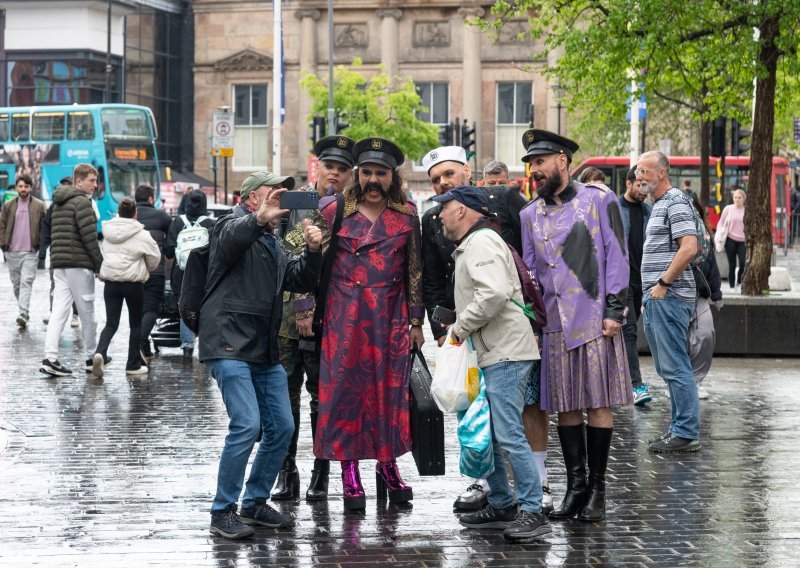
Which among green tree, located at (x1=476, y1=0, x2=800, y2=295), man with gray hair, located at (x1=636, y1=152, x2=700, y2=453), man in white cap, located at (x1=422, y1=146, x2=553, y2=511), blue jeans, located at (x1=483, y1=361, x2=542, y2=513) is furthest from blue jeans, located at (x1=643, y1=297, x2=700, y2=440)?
green tree, located at (x1=476, y1=0, x2=800, y2=295)

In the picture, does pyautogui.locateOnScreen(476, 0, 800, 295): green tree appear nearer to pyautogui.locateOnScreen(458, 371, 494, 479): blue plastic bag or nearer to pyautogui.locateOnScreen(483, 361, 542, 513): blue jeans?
pyautogui.locateOnScreen(483, 361, 542, 513): blue jeans

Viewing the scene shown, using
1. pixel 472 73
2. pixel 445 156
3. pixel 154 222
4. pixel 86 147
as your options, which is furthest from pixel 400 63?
pixel 445 156

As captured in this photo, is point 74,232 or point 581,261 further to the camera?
point 74,232

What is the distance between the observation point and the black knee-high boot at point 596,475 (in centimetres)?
739

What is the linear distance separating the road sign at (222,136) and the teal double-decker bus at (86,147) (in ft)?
25.4

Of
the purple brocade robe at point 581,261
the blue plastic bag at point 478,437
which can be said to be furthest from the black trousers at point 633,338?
the blue plastic bag at point 478,437

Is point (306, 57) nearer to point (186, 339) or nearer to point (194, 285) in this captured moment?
point (186, 339)

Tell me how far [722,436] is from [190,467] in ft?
12.8

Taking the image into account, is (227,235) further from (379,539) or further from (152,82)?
(152,82)

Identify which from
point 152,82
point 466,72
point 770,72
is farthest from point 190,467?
point 152,82

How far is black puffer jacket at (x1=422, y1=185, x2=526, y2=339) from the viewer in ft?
25.5

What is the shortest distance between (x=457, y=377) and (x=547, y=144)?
54.6 inches

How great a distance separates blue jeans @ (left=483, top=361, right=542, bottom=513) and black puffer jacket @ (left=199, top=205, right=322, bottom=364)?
1.12 m

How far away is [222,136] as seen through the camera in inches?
1526
